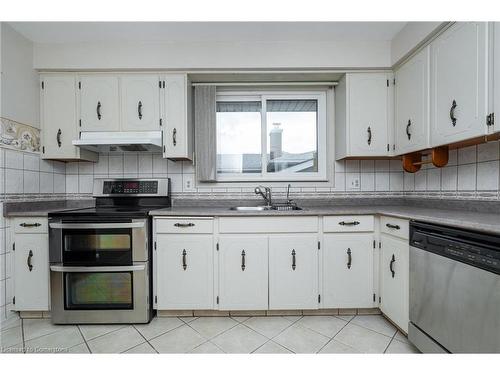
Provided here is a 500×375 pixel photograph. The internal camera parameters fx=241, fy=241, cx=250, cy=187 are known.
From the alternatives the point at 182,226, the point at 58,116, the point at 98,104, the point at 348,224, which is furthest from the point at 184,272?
the point at 58,116

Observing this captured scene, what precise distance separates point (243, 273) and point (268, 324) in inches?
16.7

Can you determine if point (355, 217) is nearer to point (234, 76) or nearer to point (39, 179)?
point (234, 76)

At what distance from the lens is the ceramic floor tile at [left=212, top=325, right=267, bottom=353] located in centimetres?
160

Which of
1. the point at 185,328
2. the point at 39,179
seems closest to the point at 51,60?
the point at 39,179

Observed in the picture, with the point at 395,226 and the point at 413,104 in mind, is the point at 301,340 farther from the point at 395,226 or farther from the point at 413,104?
→ the point at 413,104

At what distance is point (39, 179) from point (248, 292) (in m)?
2.16

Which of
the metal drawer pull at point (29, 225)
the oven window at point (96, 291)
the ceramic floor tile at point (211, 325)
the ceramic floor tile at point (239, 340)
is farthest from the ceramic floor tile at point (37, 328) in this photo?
the ceramic floor tile at point (239, 340)

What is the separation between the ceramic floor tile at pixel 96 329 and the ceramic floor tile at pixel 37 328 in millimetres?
201

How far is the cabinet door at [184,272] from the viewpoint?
6.33 ft

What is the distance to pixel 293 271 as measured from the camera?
6.37 ft

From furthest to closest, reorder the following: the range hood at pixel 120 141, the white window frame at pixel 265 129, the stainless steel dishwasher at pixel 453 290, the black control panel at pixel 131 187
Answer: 1. the white window frame at pixel 265 129
2. the black control panel at pixel 131 187
3. the range hood at pixel 120 141
4. the stainless steel dishwasher at pixel 453 290

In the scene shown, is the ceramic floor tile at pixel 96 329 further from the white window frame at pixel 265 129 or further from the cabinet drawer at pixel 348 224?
the cabinet drawer at pixel 348 224

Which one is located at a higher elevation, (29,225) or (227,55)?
(227,55)

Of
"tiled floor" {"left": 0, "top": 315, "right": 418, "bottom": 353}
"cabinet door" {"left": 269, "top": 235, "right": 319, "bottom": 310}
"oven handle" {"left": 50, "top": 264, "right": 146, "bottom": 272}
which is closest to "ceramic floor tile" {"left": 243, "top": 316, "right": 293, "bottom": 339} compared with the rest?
"tiled floor" {"left": 0, "top": 315, "right": 418, "bottom": 353}
